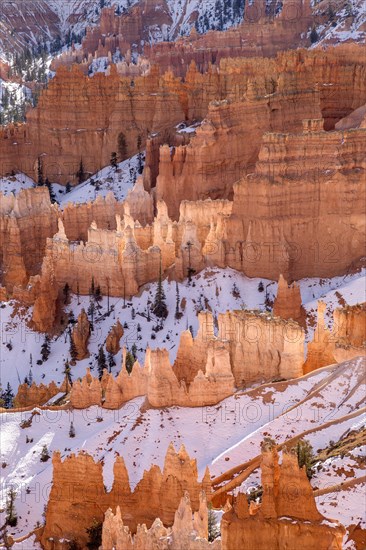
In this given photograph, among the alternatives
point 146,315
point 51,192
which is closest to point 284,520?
point 146,315

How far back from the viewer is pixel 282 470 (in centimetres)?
2634

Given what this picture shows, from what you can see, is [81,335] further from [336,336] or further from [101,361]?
[336,336]

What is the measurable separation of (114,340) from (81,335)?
5.96 ft

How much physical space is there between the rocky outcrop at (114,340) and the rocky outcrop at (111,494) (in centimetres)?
1787

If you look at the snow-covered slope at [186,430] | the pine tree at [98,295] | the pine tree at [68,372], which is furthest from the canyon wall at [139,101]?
the snow-covered slope at [186,430]

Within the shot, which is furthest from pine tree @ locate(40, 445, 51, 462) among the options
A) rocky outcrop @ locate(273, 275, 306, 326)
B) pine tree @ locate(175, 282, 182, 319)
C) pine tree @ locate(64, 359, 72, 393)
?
pine tree @ locate(175, 282, 182, 319)

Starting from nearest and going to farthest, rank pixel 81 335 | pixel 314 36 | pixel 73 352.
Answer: pixel 73 352, pixel 81 335, pixel 314 36

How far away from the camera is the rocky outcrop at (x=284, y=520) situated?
2508 cm

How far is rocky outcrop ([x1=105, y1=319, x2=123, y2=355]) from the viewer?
164 feet

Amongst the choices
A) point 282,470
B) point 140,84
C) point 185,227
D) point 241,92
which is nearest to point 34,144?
point 140,84

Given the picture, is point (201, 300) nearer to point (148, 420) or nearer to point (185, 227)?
→ point (185, 227)

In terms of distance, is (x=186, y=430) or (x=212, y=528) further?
(x=186, y=430)

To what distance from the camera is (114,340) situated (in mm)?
50188

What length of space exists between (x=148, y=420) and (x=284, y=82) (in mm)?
39577
